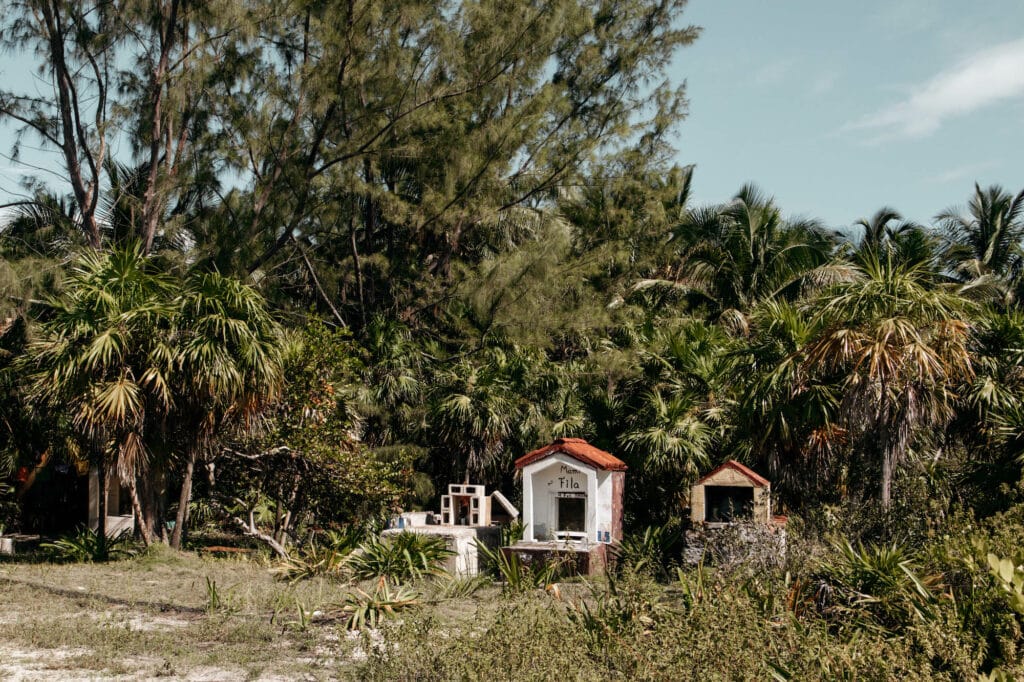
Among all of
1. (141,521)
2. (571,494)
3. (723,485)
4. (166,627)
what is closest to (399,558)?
(571,494)

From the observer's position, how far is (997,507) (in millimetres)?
12148

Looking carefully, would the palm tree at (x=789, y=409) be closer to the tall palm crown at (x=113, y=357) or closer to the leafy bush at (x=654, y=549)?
the leafy bush at (x=654, y=549)

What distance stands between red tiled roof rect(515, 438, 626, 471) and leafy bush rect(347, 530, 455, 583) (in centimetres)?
244

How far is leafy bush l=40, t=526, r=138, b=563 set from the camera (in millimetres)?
15336

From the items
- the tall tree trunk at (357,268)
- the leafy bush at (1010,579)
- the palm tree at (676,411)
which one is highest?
the tall tree trunk at (357,268)

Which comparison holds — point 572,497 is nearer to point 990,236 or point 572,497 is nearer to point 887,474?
point 887,474

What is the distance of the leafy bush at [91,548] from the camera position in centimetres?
1534

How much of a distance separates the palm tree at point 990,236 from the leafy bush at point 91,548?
25235mm

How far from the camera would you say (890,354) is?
12344 mm

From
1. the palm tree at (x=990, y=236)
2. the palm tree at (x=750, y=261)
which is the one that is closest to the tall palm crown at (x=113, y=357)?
the palm tree at (x=750, y=261)

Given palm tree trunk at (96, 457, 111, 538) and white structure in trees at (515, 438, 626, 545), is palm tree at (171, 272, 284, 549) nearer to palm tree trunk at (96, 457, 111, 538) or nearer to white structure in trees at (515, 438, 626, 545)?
palm tree trunk at (96, 457, 111, 538)

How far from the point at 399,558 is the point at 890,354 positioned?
23.2ft

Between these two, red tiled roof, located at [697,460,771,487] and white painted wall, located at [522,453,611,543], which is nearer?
red tiled roof, located at [697,460,771,487]

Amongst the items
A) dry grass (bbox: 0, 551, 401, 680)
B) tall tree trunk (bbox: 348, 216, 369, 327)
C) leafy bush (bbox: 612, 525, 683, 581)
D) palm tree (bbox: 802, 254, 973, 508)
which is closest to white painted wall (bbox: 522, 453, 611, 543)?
leafy bush (bbox: 612, 525, 683, 581)
